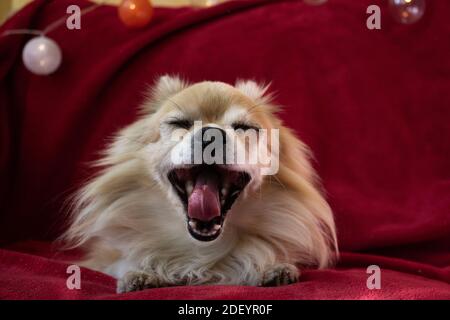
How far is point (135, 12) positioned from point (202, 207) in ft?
3.28

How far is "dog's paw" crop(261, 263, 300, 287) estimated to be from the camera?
1.13 metres

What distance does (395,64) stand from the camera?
1.80m

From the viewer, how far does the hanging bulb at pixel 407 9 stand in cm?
164

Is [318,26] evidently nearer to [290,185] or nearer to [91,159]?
[290,185]

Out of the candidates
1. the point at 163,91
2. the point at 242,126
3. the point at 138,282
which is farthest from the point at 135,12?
the point at 138,282

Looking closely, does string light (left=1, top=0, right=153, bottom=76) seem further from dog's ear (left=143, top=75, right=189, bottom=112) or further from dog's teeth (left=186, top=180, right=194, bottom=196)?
dog's teeth (left=186, top=180, right=194, bottom=196)

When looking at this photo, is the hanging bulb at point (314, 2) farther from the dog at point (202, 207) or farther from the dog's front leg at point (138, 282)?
the dog's front leg at point (138, 282)

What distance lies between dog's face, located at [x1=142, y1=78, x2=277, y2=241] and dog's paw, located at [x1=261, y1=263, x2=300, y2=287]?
0.52ft

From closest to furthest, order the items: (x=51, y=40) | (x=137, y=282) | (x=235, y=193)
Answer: (x=137, y=282), (x=235, y=193), (x=51, y=40)

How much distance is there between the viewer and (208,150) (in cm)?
112

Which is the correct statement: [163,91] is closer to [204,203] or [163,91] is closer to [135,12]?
[135,12]
